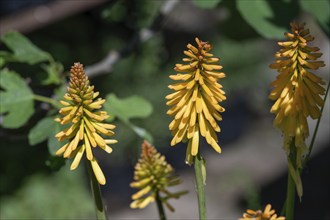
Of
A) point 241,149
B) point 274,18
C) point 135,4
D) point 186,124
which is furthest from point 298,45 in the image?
point 241,149

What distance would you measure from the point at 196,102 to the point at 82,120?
6.3 inches

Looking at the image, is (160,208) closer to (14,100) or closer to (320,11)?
(14,100)

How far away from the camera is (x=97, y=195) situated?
921 mm

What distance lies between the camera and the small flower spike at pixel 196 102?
92cm

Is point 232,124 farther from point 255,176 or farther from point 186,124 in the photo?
point 186,124

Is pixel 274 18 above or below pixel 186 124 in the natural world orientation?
above

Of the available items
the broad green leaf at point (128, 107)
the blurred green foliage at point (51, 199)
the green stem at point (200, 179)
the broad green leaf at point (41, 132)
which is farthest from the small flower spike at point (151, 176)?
the blurred green foliage at point (51, 199)

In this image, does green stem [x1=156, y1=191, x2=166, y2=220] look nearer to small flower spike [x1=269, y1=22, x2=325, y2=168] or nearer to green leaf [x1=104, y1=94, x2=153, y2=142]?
small flower spike [x1=269, y1=22, x2=325, y2=168]

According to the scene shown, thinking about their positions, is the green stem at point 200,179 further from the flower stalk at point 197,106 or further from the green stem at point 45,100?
the green stem at point 45,100

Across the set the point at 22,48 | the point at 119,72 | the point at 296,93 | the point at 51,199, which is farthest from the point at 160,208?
the point at 119,72

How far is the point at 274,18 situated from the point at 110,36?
3779 millimetres

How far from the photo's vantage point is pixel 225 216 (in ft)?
16.7

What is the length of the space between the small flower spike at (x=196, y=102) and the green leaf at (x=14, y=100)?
0.72m

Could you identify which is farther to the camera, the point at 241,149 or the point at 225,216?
the point at 241,149
